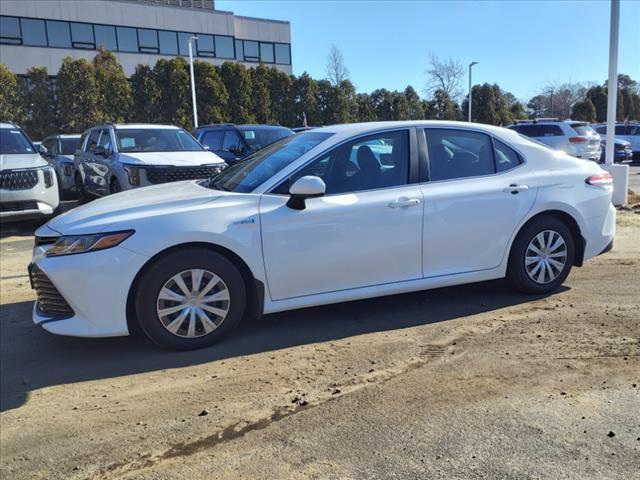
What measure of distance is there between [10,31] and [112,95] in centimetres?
1001

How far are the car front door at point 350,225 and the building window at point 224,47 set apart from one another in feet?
125

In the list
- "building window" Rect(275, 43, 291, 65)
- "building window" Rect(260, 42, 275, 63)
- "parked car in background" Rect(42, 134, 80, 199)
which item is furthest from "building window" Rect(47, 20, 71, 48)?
"parked car in background" Rect(42, 134, 80, 199)

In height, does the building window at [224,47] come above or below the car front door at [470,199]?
above

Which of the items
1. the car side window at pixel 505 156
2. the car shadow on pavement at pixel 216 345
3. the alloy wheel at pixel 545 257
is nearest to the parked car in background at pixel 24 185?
the car shadow on pavement at pixel 216 345

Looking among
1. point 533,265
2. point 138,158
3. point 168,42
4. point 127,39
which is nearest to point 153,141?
point 138,158

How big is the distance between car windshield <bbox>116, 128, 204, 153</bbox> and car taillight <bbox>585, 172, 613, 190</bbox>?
7.30 m

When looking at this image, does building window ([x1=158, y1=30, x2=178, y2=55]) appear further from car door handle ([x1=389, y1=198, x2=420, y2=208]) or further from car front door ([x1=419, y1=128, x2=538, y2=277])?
car door handle ([x1=389, y1=198, x2=420, y2=208])

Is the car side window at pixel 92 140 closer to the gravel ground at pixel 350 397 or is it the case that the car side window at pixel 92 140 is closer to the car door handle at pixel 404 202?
the gravel ground at pixel 350 397

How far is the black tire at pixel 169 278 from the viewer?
4113 mm

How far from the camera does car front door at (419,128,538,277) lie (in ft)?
15.9

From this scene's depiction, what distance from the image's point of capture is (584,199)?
17.6ft

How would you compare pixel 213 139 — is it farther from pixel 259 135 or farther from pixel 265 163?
pixel 265 163

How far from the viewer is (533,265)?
527 cm

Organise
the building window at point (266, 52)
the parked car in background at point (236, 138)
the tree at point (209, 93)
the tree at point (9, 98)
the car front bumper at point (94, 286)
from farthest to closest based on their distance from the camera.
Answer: the building window at point (266, 52) → the tree at point (209, 93) → the tree at point (9, 98) → the parked car in background at point (236, 138) → the car front bumper at point (94, 286)
